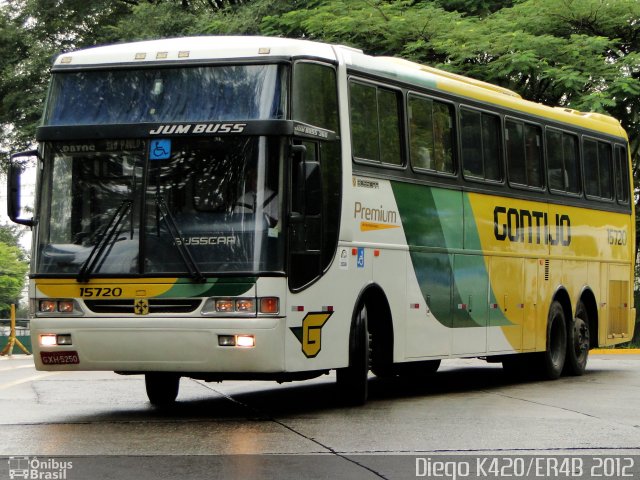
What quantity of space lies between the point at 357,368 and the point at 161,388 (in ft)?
6.71

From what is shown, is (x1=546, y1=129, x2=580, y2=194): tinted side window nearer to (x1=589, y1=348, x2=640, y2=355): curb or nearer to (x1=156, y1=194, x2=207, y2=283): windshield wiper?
(x1=156, y1=194, x2=207, y2=283): windshield wiper

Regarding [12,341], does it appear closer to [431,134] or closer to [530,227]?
[530,227]

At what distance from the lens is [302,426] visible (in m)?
12.0

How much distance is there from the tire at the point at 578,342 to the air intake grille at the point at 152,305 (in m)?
8.44

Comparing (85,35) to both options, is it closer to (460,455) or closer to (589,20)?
(589,20)

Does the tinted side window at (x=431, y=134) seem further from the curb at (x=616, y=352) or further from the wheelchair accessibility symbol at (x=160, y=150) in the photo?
the curb at (x=616, y=352)

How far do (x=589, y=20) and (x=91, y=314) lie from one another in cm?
1858

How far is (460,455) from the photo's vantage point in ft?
32.6

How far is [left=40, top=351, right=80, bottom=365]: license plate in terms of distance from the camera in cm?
1255

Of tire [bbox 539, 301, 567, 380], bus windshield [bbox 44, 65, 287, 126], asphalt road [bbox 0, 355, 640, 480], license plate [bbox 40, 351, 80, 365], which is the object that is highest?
bus windshield [bbox 44, 65, 287, 126]

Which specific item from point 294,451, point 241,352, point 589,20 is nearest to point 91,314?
point 241,352

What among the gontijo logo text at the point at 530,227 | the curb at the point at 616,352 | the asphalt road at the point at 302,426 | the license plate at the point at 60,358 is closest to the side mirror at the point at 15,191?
the license plate at the point at 60,358

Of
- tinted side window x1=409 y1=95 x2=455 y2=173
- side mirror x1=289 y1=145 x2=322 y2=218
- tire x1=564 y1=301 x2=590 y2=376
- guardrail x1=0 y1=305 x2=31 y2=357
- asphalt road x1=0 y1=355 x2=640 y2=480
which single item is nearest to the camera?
asphalt road x1=0 y1=355 x2=640 y2=480

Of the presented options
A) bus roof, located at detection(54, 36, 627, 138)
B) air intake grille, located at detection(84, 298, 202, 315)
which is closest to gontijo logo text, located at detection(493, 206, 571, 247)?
bus roof, located at detection(54, 36, 627, 138)
